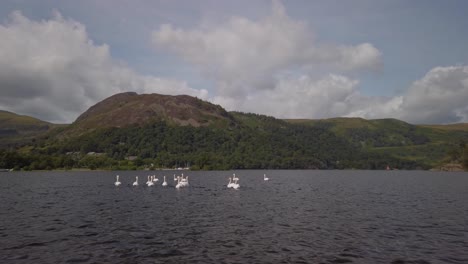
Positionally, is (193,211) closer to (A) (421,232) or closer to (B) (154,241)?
(B) (154,241)

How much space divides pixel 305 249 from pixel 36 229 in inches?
987

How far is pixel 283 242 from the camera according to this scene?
103 ft

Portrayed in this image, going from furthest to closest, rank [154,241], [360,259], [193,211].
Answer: [193,211] < [154,241] < [360,259]

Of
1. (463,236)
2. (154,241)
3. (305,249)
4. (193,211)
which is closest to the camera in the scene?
(305,249)

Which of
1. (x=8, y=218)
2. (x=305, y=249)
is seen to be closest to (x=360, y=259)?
(x=305, y=249)

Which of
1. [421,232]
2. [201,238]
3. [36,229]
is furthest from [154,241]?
[421,232]

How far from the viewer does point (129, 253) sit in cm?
2758

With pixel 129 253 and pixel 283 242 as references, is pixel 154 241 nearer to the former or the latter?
pixel 129 253

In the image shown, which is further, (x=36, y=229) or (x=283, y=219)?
(x=283, y=219)

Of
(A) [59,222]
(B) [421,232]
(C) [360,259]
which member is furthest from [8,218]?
(B) [421,232]

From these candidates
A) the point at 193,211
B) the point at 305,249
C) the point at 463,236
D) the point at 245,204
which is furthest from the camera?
the point at 245,204

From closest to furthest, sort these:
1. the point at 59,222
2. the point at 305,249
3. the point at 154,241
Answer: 1. the point at 305,249
2. the point at 154,241
3. the point at 59,222

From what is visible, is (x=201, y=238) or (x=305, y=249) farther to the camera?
(x=201, y=238)

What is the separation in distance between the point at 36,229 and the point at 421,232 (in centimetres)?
3624
